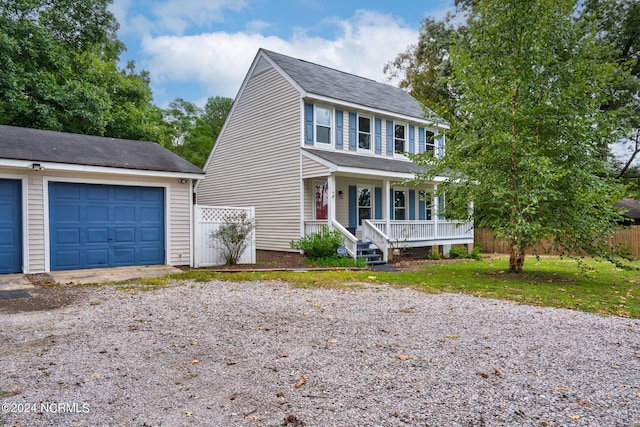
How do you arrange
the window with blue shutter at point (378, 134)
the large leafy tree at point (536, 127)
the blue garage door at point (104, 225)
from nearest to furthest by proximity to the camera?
the large leafy tree at point (536, 127) → the blue garage door at point (104, 225) → the window with blue shutter at point (378, 134)

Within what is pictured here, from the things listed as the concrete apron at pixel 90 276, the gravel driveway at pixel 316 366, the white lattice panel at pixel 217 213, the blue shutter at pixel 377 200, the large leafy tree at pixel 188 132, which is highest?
the large leafy tree at pixel 188 132

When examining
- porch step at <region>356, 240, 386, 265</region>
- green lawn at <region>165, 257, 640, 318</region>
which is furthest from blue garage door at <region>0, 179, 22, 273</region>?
porch step at <region>356, 240, 386, 265</region>

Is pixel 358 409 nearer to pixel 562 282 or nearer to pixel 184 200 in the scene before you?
pixel 562 282

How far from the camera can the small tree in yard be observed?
11.3 meters

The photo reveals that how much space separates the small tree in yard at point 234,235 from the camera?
11.3m

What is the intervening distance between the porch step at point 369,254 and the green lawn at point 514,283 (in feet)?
6.30

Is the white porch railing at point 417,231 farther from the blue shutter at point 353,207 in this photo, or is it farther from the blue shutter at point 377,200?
the blue shutter at point 377,200

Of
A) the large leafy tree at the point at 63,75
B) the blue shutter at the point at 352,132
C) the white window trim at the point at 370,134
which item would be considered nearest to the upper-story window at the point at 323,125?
the blue shutter at the point at 352,132

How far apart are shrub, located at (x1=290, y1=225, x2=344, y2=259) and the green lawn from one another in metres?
1.88

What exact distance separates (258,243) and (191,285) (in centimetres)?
765

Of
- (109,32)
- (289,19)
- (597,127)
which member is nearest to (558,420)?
(597,127)

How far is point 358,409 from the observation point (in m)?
2.88

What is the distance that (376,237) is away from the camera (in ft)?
44.9

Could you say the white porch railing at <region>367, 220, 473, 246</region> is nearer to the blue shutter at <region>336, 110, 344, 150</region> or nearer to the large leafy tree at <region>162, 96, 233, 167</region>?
the blue shutter at <region>336, 110, 344, 150</region>
